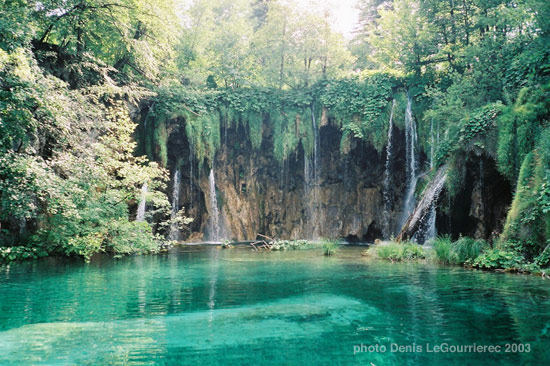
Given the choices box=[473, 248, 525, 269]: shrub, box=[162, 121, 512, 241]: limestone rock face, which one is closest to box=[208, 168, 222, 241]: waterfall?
box=[162, 121, 512, 241]: limestone rock face

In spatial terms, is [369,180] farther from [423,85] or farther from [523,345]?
[523,345]

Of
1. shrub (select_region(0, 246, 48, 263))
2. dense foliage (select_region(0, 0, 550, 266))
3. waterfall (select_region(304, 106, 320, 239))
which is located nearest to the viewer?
dense foliage (select_region(0, 0, 550, 266))

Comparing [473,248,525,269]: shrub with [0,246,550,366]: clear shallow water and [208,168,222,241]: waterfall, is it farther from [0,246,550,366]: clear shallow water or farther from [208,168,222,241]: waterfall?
[208,168,222,241]: waterfall

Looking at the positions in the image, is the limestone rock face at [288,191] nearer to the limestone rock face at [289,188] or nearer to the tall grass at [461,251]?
the limestone rock face at [289,188]

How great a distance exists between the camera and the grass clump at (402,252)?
42.6ft

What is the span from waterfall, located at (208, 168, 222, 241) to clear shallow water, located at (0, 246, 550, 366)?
42.6 feet

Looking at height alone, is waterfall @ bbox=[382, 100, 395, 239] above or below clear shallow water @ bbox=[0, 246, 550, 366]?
above

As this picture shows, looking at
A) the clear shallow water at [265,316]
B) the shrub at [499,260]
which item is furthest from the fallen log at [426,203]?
the clear shallow water at [265,316]

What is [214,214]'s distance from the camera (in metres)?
23.7

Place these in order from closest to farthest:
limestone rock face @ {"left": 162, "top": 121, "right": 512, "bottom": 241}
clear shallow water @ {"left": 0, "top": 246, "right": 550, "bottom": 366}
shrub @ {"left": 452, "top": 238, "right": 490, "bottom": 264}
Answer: clear shallow water @ {"left": 0, "top": 246, "right": 550, "bottom": 366}, shrub @ {"left": 452, "top": 238, "right": 490, "bottom": 264}, limestone rock face @ {"left": 162, "top": 121, "right": 512, "bottom": 241}

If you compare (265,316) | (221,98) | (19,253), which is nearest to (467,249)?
(265,316)

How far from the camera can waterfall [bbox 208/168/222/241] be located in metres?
23.5

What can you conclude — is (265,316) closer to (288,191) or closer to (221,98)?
(288,191)

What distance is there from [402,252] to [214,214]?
13.0 meters
